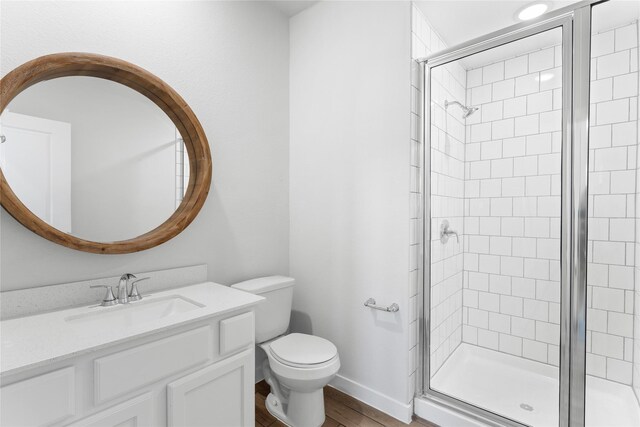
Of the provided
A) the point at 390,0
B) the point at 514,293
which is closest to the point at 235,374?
the point at 514,293

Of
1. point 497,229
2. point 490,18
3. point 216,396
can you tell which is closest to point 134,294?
point 216,396

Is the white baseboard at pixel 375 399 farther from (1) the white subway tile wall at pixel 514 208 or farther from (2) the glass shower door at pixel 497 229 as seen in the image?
(1) the white subway tile wall at pixel 514 208

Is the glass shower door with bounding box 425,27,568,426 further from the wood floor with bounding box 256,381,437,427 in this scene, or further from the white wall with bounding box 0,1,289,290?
the white wall with bounding box 0,1,289,290

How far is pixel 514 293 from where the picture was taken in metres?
2.02

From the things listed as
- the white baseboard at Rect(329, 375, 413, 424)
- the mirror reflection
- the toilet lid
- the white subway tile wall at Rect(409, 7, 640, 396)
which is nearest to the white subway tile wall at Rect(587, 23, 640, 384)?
the white subway tile wall at Rect(409, 7, 640, 396)

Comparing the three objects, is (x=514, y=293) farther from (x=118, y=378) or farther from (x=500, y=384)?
(x=118, y=378)

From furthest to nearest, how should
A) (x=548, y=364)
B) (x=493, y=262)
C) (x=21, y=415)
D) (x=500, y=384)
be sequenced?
(x=493, y=262)
(x=500, y=384)
(x=548, y=364)
(x=21, y=415)

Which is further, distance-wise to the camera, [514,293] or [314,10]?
[314,10]

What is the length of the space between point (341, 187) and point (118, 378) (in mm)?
1477

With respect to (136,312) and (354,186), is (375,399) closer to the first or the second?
(354,186)

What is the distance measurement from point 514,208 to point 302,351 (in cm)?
158

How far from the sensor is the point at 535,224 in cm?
183

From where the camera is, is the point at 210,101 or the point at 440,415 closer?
the point at 440,415

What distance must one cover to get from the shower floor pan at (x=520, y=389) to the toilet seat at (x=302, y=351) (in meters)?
0.72
